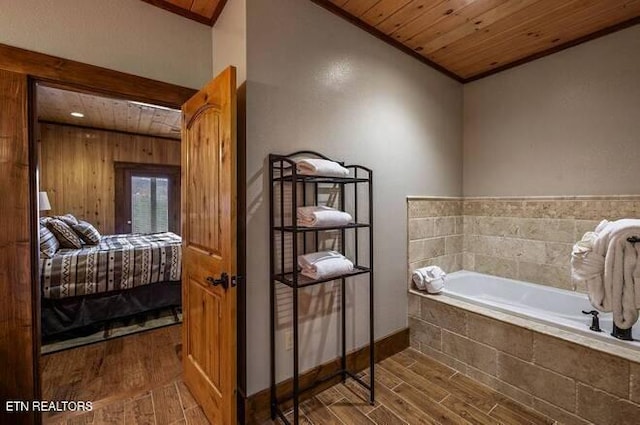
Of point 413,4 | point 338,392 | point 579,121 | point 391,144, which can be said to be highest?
point 413,4

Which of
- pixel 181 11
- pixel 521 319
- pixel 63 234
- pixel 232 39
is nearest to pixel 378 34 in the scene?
pixel 232 39

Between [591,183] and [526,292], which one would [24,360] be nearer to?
[526,292]

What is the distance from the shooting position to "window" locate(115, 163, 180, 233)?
545cm

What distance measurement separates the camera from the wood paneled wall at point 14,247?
152 cm

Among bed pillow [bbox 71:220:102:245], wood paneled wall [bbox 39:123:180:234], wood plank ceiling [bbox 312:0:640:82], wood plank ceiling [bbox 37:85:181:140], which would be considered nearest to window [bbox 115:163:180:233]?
wood paneled wall [bbox 39:123:180:234]

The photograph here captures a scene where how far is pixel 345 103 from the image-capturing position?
219 centimetres

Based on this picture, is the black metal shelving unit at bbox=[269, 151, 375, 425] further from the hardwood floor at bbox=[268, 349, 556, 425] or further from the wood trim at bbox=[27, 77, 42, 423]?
the wood trim at bbox=[27, 77, 42, 423]

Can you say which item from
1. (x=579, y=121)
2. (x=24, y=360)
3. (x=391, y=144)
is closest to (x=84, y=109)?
(x=24, y=360)

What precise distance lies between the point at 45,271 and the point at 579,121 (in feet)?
15.9

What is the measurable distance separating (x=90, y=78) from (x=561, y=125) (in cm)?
354

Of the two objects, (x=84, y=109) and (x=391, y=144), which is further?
(x=84, y=109)

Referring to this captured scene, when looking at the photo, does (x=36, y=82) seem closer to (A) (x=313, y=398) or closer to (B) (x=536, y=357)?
(A) (x=313, y=398)

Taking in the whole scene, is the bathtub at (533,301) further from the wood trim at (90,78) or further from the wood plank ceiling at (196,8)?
the wood plank ceiling at (196,8)

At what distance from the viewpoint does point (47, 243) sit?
2.93 m
